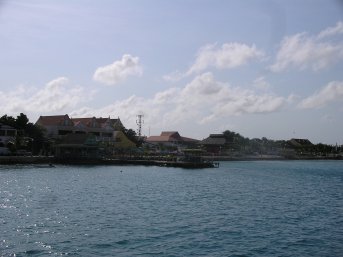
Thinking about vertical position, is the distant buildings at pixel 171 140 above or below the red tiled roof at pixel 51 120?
below

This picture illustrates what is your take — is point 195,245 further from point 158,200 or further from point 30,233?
point 158,200

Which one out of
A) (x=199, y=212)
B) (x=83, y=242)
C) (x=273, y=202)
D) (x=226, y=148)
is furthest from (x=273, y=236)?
(x=226, y=148)

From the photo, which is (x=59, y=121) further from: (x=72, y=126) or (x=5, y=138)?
(x=5, y=138)

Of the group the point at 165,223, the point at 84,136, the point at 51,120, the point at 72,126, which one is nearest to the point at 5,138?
the point at 84,136

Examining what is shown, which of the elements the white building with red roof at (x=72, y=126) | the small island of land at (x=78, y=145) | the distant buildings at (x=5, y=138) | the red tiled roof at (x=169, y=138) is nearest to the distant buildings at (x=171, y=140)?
the red tiled roof at (x=169, y=138)

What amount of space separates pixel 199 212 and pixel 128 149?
266ft

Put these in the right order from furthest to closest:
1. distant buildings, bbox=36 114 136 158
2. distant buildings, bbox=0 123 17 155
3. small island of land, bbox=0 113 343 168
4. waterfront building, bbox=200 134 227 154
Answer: waterfront building, bbox=200 134 227 154 → distant buildings, bbox=36 114 136 158 → distant buildings, bbox=0 123 17 155 → small island of land, bbox=0 113 343 168

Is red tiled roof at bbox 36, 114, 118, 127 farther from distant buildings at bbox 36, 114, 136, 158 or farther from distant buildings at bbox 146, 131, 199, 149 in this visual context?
Answer: distant buildings at bbox 146, 131, 199, 149

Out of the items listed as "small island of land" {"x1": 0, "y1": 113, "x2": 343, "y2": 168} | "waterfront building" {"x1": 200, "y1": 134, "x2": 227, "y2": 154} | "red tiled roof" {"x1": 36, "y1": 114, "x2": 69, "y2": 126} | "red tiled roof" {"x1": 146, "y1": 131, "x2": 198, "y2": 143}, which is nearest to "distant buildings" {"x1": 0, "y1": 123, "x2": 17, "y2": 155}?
"small island of land" {"x1": 0, "y1": 113, "x2": 343, "y2": 168}

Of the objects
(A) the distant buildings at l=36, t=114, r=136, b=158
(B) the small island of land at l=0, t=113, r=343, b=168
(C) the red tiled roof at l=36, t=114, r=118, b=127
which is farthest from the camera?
(C) the red tiled roof at l=36, t=114, r=118, b=127

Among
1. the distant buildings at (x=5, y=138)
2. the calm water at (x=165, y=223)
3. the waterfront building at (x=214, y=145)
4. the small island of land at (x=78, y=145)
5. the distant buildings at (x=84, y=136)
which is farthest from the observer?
the waterfront building at (x=214, y=145)

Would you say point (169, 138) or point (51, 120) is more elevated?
point (51, 120)

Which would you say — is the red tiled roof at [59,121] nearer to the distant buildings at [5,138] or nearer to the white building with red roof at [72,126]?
the white building with red roof at [72,126]

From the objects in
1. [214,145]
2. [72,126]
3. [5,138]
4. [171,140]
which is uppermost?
[72,126]
